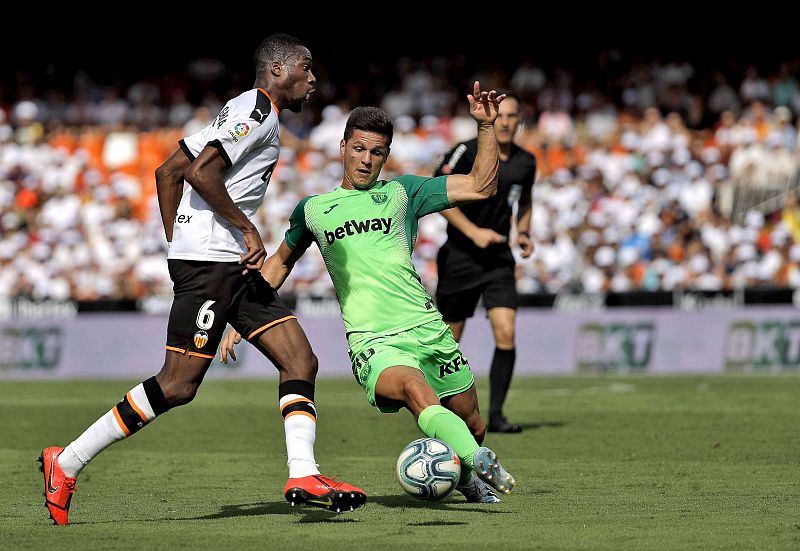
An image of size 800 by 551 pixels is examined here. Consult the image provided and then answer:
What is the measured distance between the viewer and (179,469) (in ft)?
30.4

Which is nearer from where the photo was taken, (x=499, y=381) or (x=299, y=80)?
(x=299, y=80)

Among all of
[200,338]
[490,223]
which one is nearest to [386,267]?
[200,338]

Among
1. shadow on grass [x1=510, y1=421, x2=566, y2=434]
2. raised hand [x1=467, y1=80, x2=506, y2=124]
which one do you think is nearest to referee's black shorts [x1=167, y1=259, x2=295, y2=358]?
raised hand [x1=467, y1=80, x2=506, y2=124]

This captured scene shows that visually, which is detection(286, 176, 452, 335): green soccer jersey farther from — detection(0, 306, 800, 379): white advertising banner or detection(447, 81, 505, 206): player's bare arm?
detection(0, 306, 800, 379): white advertising banner

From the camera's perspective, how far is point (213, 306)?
690cm

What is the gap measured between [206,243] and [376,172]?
98 centimetres

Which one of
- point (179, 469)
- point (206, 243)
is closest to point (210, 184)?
point (206, 243)

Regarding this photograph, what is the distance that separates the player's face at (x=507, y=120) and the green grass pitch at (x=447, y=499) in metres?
2.40

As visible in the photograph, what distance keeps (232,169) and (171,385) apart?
1097 mm

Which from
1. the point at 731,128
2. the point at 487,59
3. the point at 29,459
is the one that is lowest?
the point at 29,459

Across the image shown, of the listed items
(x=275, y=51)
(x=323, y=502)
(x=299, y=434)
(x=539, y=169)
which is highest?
(x=539, y=169)

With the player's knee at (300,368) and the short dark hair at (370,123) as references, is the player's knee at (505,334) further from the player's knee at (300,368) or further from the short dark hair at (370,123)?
the player's knee at (300,368)

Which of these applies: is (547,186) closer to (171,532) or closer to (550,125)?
(550,125)

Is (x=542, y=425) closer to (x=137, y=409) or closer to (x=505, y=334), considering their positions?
(x=505, y=334)
